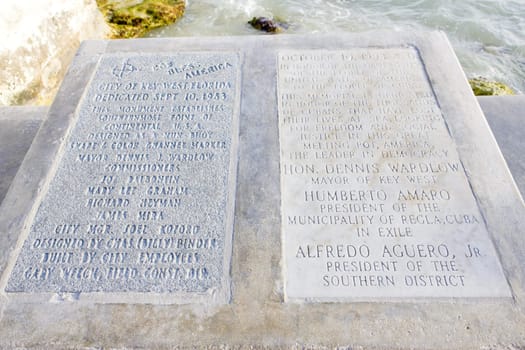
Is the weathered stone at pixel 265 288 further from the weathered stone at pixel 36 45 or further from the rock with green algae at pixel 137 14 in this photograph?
the rock with green algae at pixel 137 14

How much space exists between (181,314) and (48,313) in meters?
0.87

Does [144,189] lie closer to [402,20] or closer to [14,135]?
[14,135]

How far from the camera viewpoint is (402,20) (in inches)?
379

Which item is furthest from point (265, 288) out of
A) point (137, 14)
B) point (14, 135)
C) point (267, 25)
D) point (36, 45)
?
point (137, 14)

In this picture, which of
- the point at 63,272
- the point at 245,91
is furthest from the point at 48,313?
the point at 245,91

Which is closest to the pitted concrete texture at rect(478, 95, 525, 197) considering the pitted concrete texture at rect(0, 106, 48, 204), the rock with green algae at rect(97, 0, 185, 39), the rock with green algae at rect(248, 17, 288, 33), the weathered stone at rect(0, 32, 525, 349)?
the weathered stone at rect(0, 32, 525, 349)

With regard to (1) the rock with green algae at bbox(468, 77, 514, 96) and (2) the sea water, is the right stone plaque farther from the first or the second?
(2) the sea water

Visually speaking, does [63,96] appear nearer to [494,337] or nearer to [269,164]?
[269,164]

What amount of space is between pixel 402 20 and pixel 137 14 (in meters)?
6.05

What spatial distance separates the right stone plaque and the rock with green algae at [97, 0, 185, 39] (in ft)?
16.9

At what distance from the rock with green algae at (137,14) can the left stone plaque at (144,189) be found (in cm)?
440

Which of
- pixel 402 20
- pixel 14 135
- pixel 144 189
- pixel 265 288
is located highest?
pixel 144 189

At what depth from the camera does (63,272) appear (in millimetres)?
2758

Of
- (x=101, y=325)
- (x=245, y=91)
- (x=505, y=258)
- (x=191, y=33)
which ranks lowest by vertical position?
(x=191, y=33)
